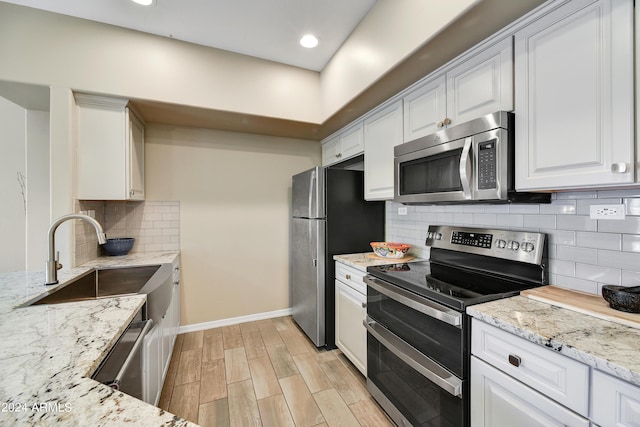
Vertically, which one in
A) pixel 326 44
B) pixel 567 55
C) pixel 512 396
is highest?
pixel 326 44

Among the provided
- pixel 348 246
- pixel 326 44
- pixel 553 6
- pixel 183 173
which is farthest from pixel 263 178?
pixel 553 6

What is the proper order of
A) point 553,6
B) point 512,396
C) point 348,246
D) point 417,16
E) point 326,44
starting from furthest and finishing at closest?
1. point 348,246
2. point 326,44
3. point 417,16
4. point 553,6
5. point 512,396

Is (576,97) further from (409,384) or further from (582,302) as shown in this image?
(409,384)

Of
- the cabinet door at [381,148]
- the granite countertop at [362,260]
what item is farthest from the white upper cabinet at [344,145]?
the granite countertop at [362,260]

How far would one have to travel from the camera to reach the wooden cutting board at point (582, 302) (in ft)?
3.11

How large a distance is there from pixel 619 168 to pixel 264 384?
2335 millimetres

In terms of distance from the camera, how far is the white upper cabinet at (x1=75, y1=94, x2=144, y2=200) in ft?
6.85

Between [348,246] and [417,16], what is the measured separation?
1.79m

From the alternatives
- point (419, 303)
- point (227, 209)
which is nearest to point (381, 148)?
point (419, 303)

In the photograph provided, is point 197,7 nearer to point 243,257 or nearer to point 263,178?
point 263,178

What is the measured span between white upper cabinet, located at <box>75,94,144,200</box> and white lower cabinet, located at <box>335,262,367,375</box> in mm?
1956

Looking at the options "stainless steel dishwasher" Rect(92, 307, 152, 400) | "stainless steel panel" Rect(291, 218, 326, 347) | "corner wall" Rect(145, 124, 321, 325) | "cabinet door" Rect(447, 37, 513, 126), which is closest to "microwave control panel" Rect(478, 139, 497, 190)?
"cabinet door" Rect(447, 37, 513, 126)

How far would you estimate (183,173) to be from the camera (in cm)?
288

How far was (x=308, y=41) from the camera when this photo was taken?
2.21 m
